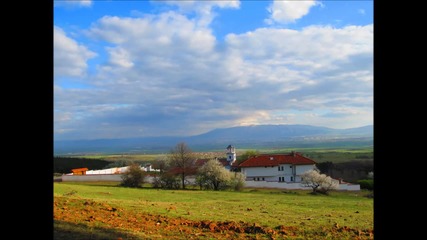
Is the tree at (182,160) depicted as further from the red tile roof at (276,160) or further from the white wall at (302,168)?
the white wall at (302,168)

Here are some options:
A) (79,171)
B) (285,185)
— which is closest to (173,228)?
(285,185)

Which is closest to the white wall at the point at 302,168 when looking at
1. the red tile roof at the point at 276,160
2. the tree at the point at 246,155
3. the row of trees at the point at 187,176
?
the red tile roof at the point at 276,160

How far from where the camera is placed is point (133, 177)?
27.8 meters

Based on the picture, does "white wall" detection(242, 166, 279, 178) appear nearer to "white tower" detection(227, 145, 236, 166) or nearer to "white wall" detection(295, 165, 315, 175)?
"white wall" detection(295, 165, 315, 175)

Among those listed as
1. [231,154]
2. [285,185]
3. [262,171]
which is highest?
[231,154]

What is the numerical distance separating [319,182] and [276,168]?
7.34 meters

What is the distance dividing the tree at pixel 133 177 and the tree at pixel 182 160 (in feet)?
9.06

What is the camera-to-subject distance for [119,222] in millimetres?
9820

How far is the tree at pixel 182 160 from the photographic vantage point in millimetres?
28297

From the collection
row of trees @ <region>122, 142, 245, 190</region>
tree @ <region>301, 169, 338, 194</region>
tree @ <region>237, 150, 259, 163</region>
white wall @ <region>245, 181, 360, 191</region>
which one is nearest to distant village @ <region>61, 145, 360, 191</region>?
tree @ <region>237, 150, 259, 163</region>

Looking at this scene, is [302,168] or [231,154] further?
[231,154]

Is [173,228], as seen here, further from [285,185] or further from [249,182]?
[249,182]
